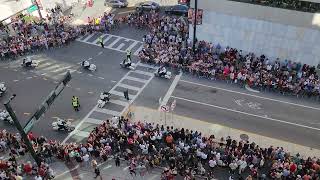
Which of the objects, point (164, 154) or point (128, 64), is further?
point (128, 64)

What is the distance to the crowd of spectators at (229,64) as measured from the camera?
1289 inches

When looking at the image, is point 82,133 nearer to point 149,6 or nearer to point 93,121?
point 93,121

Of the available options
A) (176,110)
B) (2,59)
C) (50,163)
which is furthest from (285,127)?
(2,59)

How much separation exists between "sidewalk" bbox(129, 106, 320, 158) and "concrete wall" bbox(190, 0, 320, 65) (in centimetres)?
1041

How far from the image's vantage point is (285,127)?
2941 centimetres

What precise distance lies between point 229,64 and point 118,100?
1076 cm

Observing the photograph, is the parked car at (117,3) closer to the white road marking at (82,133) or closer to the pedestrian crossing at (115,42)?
the pedestrian crossing at (115,42)

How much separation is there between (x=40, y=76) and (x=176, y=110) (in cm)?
1382

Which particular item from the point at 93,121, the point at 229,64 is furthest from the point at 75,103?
the point at 229,64

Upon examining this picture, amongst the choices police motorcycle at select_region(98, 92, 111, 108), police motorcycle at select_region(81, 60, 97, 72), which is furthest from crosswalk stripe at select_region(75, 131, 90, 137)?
police motorcycle at select_region(81, 60, 97, 72)

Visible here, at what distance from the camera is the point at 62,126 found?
29.7 m

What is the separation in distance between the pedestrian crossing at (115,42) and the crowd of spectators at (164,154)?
41.2 ft

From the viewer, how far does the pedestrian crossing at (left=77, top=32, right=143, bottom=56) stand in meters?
39.6

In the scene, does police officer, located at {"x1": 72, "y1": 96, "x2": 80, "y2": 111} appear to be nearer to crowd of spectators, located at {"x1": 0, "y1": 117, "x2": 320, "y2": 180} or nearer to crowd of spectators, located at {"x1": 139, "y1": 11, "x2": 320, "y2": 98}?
crowd of spectators, located at {"x1": 0, "y1": 117, "x2": 320, "y2": 180}
